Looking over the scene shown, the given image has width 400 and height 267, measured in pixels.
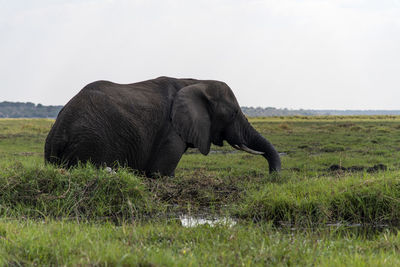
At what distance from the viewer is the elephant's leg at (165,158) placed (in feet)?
27.3

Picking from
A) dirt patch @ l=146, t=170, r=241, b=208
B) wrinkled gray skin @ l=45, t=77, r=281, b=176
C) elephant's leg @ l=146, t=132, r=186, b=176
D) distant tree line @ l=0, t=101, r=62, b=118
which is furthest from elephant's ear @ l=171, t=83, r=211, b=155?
distant tree line @ l=0, t=101, r=62, b=118

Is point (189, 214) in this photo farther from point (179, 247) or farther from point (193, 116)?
point (193, 116)

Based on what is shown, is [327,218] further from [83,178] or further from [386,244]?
[83,178]

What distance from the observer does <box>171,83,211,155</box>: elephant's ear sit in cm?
845

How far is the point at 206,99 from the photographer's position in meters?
9.03

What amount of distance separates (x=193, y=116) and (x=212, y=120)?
30.5 inches

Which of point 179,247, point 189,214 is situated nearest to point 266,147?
point 189,214

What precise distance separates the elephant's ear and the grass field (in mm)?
679

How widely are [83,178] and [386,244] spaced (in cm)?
364

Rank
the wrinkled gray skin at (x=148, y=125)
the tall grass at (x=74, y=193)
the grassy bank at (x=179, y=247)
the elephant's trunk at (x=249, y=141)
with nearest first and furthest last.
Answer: the grassy bank at (x=179, y=247) → the tall grass at (x=74, y=193) → the wrinkled gray skin at (x=148, y=125) → the elephant's trunk at (x=249, y=141)

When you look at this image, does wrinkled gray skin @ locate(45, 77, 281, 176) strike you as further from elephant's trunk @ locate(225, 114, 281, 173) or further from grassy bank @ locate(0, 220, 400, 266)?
grassy bank @ locate(0, 220, 400, 266)

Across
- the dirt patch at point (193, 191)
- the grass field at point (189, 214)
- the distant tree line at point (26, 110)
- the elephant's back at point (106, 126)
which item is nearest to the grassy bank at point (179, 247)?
the grass field at point (189, 214)

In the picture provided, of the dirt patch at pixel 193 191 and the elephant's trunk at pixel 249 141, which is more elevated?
the elephant's trunk at pixel 249 141

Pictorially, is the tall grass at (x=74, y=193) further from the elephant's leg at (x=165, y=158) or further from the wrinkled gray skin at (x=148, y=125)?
→ the elephant's leg at (x=165, y=158)
